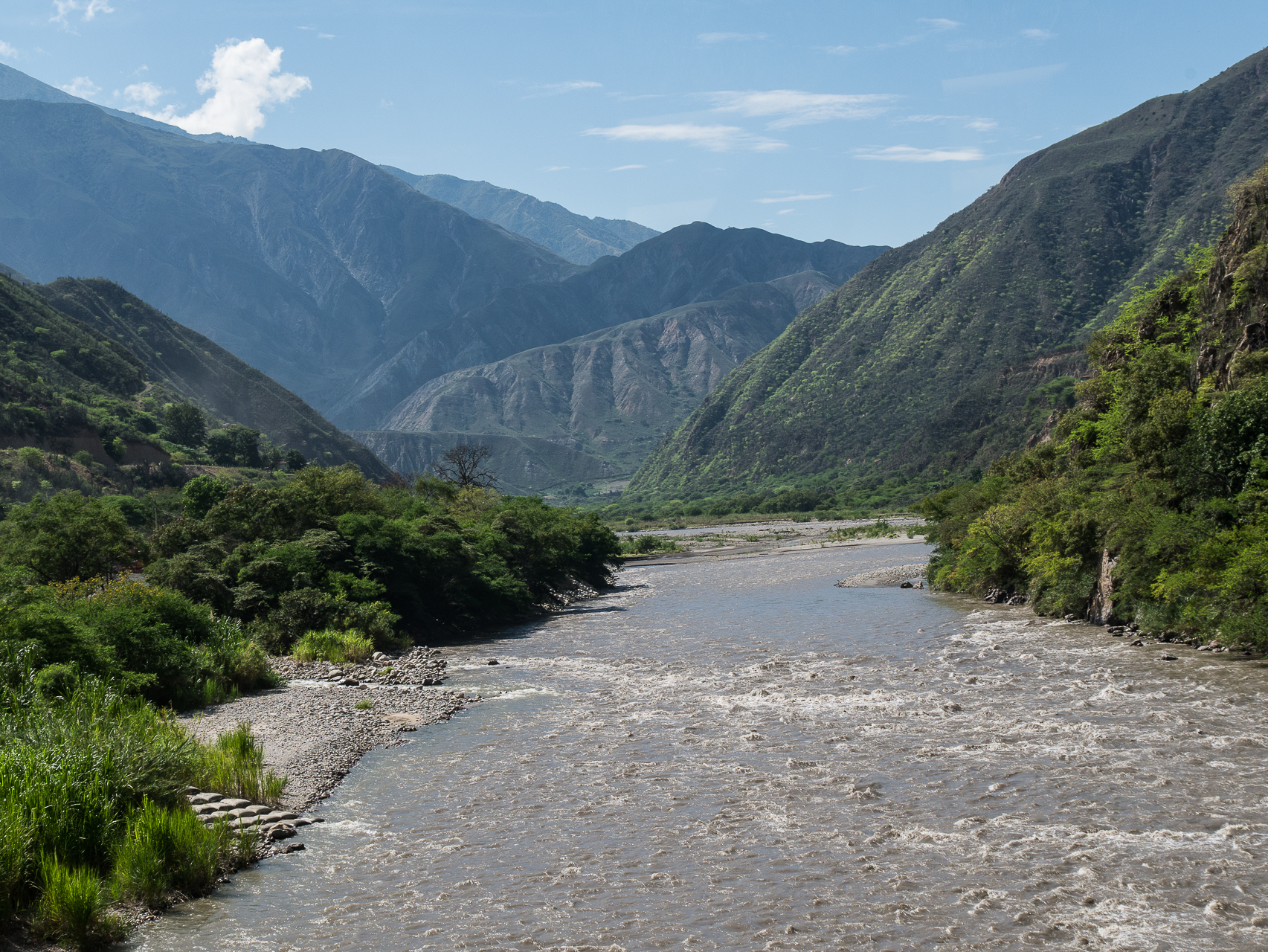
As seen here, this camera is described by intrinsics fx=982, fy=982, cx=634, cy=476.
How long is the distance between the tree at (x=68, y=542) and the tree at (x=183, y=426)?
284ft

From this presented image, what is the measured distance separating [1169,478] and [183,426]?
5159 inches

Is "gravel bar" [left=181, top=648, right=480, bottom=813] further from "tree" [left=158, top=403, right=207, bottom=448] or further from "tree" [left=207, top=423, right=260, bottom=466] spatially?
"tree" [left=158, top=403, right=207, bottom=448]

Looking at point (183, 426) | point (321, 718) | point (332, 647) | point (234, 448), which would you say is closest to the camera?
point (321, 718)

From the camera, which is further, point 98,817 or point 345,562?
point 345,562

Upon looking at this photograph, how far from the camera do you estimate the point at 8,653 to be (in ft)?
80.7

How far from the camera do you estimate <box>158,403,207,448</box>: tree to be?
13538 cm

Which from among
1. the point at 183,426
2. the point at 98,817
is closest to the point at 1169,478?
the point at 98,817

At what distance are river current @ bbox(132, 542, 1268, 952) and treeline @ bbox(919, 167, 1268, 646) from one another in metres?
3.86

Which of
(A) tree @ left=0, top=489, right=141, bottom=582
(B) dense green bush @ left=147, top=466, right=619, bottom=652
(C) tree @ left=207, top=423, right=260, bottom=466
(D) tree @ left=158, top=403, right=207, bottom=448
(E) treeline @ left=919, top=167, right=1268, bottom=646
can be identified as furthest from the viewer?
(D) tree @ left=158, top=403, right=207, bottom=448

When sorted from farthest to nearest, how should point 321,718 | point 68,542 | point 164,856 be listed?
point 68,542 → point 321,718 → point 164,856

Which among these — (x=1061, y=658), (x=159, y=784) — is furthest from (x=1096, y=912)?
(x=1061, y=658)

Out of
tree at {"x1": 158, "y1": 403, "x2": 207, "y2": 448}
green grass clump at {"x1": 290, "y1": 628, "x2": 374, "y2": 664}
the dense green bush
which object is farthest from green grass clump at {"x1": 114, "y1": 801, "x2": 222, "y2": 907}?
tree at {"x1": 158, "y1": 403, "x2": 207, "y2": 448}

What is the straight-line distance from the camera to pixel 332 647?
4400 cm

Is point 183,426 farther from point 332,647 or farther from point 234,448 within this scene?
point 332,647
